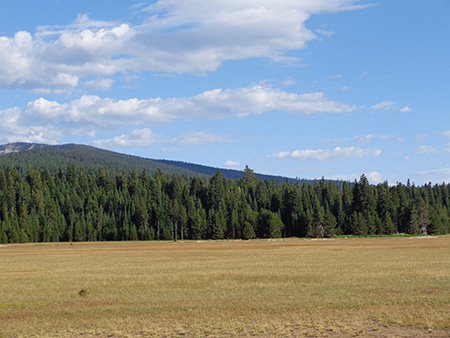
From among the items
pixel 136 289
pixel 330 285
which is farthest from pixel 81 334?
pixel 330 285

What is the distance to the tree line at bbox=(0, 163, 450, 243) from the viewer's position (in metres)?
150

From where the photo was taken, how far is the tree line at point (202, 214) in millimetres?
150250

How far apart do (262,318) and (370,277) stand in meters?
18.2

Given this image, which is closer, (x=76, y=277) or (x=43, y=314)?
(x=43, y=314)

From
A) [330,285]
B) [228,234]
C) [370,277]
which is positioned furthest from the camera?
[228,234]

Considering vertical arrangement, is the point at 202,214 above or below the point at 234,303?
above

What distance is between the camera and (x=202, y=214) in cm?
16300

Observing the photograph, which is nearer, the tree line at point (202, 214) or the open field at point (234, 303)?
the open field at point (234, 303)

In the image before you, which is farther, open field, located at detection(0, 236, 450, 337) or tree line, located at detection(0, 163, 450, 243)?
tree line, located at detection(0, 163, 450, 243)

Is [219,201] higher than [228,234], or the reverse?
[219,201]

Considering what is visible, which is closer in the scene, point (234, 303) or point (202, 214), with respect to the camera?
point (234, 303)

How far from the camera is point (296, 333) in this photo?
21312 mm

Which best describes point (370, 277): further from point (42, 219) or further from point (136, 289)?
point (42, 219)

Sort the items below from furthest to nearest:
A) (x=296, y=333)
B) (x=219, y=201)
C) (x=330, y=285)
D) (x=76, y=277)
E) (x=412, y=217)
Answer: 1. (x=219, y=201)
2. (x=412, y=217)
3. (x=76, y=277)
4. (x=330, y=285)
5. (x=296, y=333)
